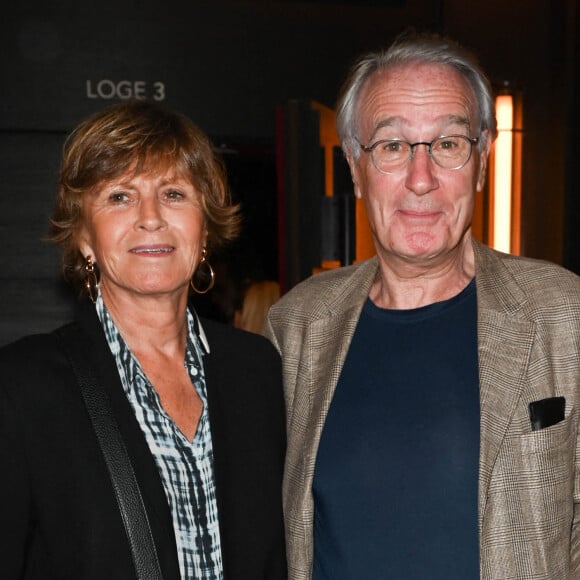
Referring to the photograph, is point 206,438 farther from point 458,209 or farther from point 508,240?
point 508,240

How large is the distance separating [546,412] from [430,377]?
0.86 feet

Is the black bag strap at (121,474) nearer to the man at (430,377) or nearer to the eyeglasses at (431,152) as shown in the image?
the man at (430,377)

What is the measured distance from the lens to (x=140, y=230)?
5.92 ft

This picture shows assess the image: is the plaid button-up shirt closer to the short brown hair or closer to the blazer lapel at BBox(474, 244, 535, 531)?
the short brown hair

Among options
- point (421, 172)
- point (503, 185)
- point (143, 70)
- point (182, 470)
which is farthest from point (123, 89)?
point (182, 470)

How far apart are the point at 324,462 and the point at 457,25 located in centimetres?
427

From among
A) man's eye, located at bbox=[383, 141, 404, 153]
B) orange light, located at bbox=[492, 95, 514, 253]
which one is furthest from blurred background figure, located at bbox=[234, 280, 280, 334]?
man's eye, located at bbox=[383, 141, 404, 153]

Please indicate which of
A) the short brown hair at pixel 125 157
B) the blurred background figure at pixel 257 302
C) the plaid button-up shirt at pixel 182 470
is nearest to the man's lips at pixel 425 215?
the short brown hair at pixel 125 157

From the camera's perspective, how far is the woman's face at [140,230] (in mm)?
1803

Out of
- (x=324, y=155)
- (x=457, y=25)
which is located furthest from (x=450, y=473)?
(x=457, y=25)

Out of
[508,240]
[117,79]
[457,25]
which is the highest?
[457,25]

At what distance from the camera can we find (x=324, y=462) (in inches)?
72.0

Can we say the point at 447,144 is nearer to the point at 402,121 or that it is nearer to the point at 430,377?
the point at 402,121

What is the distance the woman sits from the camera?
1.56 metres
